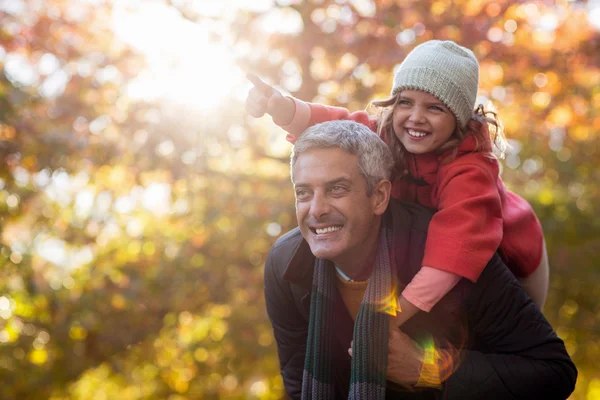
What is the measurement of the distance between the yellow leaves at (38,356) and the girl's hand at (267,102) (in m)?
5.88

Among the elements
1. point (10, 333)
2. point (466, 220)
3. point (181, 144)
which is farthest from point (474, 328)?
point (10, 333)

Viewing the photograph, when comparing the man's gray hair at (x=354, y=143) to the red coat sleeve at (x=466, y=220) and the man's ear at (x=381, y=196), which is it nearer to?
the man's ear at (x=381, y=196)

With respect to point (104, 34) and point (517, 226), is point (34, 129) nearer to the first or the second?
point (104, 34)

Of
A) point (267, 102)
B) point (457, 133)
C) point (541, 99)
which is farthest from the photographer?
point (541, 99)

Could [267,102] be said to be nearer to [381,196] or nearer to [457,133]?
[381,196]

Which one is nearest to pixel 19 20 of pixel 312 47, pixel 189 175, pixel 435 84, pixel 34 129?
pixel 34 129

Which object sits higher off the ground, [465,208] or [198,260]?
[465,208]

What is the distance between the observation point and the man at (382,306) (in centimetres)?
235

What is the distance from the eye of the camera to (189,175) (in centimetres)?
670

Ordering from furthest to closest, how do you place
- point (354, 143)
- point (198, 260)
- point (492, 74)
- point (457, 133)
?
point (198, 260), point (492, 74), point (457, 133), point (354, 143)

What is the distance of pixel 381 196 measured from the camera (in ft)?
8.28

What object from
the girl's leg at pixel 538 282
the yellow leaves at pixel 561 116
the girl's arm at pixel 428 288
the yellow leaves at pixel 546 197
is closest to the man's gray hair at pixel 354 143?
the girl's arm at pixel 428 288

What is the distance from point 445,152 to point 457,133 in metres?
0.11

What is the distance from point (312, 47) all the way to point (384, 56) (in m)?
0.72
